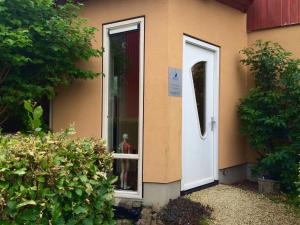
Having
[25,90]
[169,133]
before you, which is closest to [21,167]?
[169,133]

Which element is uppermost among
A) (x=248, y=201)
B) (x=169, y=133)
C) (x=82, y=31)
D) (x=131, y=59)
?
(x=82, y=31)

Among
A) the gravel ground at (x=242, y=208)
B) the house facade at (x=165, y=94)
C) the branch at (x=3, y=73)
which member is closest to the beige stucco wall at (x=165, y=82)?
the house facade at (x=165, y=94)

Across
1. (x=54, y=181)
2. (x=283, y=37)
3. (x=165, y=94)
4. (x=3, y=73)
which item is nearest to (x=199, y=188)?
(x=165, y=94)

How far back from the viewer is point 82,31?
21.4 ft

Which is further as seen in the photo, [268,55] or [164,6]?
[268,55]

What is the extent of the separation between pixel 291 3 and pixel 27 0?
478 cm

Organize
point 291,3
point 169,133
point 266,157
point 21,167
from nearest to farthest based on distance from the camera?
point 21,167 → point 169,133 → point 266,157 → point 291,3

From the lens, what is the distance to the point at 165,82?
19.8 ft

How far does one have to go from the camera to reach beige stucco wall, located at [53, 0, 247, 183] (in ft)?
19.9

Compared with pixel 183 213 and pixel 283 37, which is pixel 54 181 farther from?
pixel 283 37

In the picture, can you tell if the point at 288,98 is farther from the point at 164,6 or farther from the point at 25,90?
the point at 25,90

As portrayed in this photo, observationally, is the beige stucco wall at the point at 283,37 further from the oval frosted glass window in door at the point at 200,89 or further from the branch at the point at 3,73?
the branch at the point at 3,73

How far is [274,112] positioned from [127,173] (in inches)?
112

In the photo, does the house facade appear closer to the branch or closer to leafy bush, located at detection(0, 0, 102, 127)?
leafy bush, located at detection(0, 0, 102, 127)
